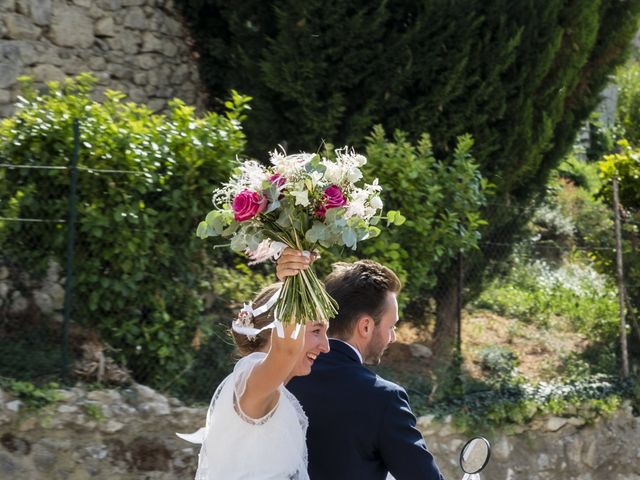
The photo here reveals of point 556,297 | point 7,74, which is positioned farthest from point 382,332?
point 556,297

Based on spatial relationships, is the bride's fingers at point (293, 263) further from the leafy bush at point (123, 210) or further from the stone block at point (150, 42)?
the stone block at point (150, 42)

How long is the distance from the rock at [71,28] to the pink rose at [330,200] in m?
6.27

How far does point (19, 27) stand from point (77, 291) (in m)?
3.25

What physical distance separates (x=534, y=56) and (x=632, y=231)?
6.09 ft

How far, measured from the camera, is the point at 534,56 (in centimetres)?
848

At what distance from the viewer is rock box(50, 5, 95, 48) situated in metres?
8.81

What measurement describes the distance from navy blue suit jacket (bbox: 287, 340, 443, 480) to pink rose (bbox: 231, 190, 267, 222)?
73 cm

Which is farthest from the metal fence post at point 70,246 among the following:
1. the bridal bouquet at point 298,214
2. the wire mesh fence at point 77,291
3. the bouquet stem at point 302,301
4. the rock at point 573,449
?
the rock at point 573,449

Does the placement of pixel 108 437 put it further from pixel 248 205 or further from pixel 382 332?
pixel 248 205

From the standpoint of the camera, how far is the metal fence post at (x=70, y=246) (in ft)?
19.9

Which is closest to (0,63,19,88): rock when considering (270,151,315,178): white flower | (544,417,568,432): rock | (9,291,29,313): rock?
(9,291,29,313): rock

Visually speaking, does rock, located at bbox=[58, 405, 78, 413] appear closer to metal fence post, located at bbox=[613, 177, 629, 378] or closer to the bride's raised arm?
the bride's raised arm

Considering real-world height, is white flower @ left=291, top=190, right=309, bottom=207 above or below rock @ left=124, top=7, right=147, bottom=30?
below

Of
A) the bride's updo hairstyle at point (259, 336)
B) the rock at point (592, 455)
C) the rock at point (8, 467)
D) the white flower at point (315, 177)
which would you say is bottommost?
the rock at point (8, 467)
